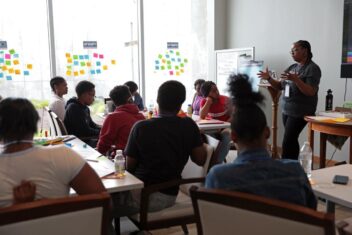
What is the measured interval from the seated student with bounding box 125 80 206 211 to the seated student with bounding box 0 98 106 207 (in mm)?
746

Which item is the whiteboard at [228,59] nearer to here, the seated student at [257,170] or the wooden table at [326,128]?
the wooden table at [326,128]

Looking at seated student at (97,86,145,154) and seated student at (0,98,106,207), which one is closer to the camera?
seated student at (0,98,106,207)

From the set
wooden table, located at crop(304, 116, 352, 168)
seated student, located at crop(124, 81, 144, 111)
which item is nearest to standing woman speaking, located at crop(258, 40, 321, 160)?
wooden table, located at crop(304, 116, 352, 168)

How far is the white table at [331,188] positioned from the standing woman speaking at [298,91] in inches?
75.2

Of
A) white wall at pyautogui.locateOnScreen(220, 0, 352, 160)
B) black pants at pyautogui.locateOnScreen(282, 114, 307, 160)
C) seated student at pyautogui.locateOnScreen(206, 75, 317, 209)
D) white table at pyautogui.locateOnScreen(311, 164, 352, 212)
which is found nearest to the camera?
seated student at pyautogui.locateOnScreen(206, 75, 317, 209)

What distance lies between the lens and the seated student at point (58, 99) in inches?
172

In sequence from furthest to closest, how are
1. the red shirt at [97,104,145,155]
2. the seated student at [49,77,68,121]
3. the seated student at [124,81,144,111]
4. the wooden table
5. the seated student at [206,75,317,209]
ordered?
the seated student at [124,81,144,111]
the seated student at [49,77,68,121]
the wooden table
the red shirt at [97,104,145,155]
the seated student at [206,75,317,209]

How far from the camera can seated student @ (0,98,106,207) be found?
143 cm

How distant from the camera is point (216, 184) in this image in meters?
1.39

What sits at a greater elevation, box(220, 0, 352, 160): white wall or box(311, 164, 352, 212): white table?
box(220, 0, 352, 160): white wall

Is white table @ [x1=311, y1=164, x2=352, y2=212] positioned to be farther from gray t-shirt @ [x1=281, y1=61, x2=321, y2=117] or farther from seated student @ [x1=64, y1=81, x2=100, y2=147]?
seated student @ [x1=64, y1=81, x2=100, y2=147]

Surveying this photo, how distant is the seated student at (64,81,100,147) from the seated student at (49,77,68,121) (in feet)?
1.70

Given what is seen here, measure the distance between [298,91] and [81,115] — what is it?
7.84 feet

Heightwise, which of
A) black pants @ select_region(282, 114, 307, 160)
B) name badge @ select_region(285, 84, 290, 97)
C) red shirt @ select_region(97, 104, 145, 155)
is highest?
name badge @ select_region(285, 84, 290, 97)
